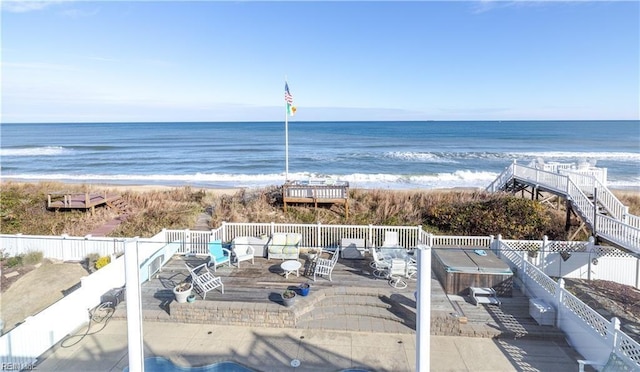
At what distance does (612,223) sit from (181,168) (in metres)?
29.8

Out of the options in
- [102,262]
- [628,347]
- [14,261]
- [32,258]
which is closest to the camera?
[628,347]

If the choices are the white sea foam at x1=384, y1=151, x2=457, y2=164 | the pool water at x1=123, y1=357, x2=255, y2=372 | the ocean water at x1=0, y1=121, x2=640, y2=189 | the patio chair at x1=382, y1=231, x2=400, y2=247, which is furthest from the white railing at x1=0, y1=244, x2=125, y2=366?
the white sea foam at x1=384, y1=151, x2=457, y2=164

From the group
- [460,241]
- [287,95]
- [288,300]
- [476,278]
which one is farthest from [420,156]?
[288,300]

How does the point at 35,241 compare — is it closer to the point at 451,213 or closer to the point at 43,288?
the point at 43,288

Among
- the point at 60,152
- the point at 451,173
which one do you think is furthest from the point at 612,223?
the point at 60,152

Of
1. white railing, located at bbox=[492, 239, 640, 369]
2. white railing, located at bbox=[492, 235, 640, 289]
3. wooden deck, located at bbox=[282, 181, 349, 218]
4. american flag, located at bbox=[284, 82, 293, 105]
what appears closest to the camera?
white railing, located at bbox=[492, 239, 640, 369]

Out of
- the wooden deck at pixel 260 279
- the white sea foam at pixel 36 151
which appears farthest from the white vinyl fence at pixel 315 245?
the white sea foam at pixel 36 151

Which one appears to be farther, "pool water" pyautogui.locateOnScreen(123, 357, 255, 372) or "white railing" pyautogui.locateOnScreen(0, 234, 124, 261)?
"white railing" pyautogui.locateOnScreen(0, 234, 124, 261)

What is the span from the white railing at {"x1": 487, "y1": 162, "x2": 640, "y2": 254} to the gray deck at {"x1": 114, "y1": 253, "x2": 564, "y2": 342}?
2.97 metres

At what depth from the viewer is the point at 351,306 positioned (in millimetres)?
7508

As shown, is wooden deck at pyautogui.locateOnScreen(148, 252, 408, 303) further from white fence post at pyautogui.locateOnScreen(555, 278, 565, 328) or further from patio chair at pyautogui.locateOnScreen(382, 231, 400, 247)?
white fence post at pyautogui.locateOnScreen(555, 278, 565, 328)

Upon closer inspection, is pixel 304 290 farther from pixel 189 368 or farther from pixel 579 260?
pixel 579 260

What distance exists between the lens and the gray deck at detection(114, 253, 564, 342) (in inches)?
265

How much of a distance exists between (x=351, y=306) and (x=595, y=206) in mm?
7225
